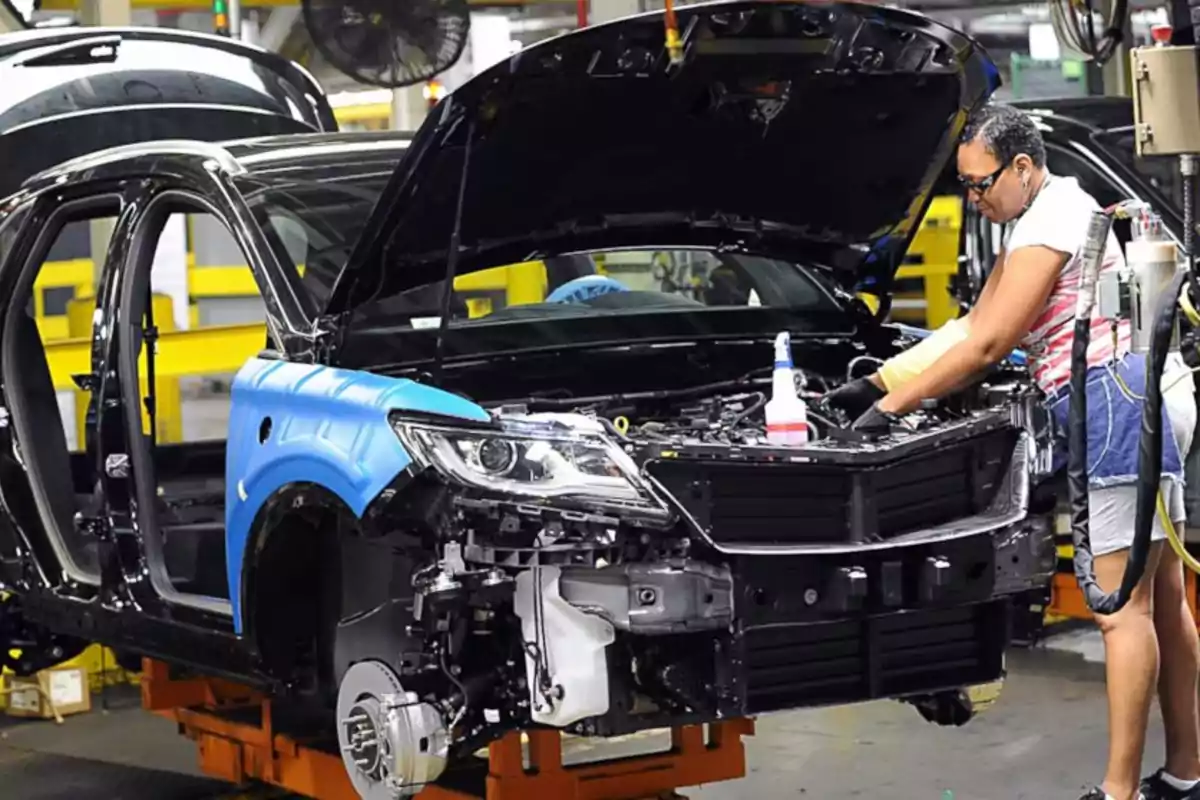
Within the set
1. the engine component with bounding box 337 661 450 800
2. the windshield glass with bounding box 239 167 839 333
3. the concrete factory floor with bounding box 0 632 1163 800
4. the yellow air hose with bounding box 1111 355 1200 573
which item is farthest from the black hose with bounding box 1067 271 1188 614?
the engine component with bounding box 337 661 450 800

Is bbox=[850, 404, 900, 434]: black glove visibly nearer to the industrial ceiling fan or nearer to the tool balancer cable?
the tool balancer cable

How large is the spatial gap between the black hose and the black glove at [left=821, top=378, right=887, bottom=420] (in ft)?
1.53

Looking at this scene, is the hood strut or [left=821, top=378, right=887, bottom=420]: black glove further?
[left=821, top=378, right=887, bottom=420]: black glove

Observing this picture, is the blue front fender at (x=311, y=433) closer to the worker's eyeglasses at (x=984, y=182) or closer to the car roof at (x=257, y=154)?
the car roof at (x=257, y=154)

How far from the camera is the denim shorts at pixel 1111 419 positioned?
178 inches

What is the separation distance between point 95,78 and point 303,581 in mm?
2944

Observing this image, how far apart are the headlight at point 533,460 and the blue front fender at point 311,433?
1.8 inches

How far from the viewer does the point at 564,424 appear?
384 centimetres

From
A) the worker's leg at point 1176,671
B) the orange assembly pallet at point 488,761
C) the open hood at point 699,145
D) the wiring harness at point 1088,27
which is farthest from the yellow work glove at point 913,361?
the orange assembly pallet at point 488,761

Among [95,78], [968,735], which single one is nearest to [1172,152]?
[968,735]

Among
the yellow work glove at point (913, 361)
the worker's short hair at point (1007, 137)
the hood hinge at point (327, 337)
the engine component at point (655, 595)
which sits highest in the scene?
the worker's short hair at point (1007, 137)

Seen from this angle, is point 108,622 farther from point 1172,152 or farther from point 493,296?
point 1172,152

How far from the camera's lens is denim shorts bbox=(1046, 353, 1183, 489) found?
4523mm

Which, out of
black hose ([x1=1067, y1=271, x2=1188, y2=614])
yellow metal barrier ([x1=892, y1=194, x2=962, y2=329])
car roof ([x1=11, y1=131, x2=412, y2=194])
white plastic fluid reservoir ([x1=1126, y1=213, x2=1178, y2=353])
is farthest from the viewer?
yellow metal barrier ([x1=892, y1=194, x2=962, y2=329])
